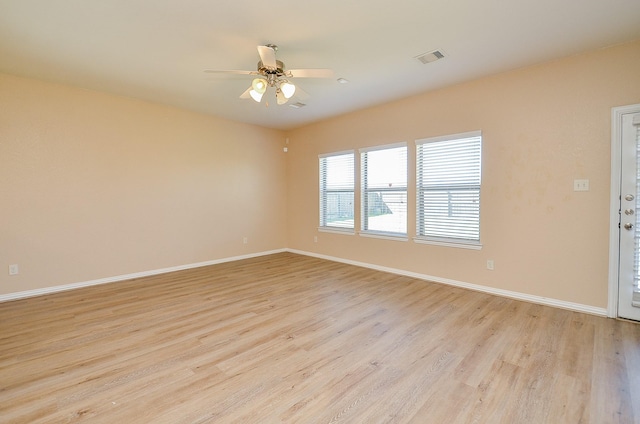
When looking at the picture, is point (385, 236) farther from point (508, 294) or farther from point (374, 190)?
point (508, 294)

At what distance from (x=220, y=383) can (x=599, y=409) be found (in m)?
2.32

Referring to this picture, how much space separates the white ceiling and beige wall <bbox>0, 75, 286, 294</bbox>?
0.57m

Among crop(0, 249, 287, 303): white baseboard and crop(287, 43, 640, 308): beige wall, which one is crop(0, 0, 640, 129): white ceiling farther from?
crop(0, 249, 287, 303): white baseboard

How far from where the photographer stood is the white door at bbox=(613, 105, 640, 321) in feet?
9.16

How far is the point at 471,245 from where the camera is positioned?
3.83 m

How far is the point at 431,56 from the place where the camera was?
10.1 feet

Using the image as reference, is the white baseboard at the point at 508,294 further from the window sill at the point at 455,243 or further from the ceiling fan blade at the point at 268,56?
Result: the ceiling fan blade at the point at 268,56

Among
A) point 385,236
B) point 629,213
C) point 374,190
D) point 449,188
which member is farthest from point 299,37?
point 629,213

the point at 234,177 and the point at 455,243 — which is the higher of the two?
the point at 234,177

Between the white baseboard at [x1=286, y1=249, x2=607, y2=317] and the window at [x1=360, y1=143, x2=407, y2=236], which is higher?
the window at [x1=360, y1=143, x2=407, y2=236]

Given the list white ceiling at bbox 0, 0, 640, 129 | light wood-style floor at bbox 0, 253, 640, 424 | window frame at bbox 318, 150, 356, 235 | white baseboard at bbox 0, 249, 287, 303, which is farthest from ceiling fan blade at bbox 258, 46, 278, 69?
white baseboard at bbox 0, 249, 287, 303

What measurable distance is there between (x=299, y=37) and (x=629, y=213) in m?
3.67

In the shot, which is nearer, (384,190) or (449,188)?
(449,188)

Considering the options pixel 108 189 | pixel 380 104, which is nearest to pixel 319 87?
pixel 380 104
